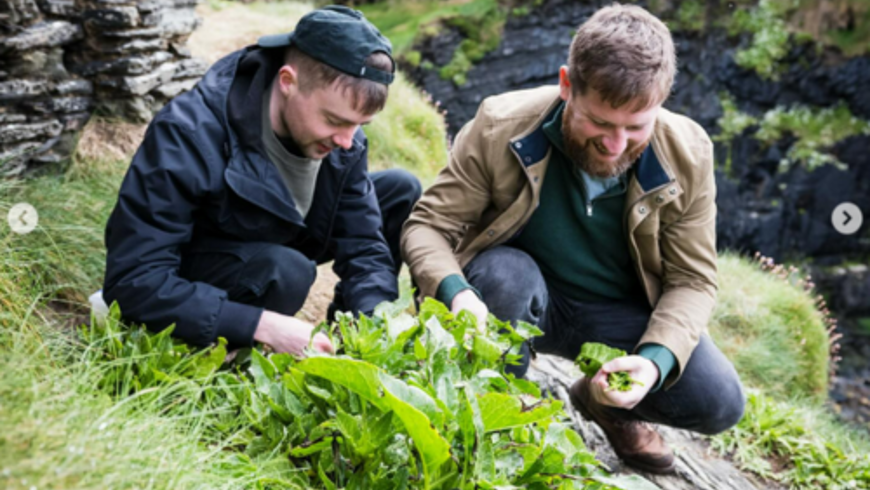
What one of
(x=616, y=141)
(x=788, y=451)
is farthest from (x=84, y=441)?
(x=788, y=451)

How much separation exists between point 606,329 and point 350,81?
1.35 metres

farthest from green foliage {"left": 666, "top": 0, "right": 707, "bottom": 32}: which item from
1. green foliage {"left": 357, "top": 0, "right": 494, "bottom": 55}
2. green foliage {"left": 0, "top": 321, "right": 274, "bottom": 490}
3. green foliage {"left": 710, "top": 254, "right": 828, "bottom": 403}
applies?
→ green foliage {"left": 0, "top": 321, "right": 274, "bottom": 490}

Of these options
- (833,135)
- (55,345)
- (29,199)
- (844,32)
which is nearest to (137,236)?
(55,345)

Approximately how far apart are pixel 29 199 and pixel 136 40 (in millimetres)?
1783

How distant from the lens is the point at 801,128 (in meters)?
14.5

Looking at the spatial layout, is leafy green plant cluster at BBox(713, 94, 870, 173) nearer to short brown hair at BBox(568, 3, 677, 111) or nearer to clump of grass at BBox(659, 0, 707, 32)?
clump of grass at BBox(659, 0, 707, 32)

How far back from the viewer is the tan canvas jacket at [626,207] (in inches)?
109

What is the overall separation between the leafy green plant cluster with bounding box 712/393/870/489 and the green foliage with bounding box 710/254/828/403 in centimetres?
166

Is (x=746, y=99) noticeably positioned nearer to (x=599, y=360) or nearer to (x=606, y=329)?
(x=606, y=329)

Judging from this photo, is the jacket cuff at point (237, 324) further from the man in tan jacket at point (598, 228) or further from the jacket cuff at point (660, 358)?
the jacket cuff at point (660, 358)

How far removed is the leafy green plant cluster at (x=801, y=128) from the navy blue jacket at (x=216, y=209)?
1303 centimetres

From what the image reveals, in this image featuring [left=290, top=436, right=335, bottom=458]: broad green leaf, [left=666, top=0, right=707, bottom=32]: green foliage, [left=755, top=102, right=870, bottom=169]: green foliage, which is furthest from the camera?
[left=666, top=0, right=707, bottom=32]: green foliage

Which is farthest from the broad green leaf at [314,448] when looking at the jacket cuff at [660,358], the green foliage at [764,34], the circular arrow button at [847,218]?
the green foliage at [764,34]

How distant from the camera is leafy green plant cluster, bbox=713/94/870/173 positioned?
555 inches
